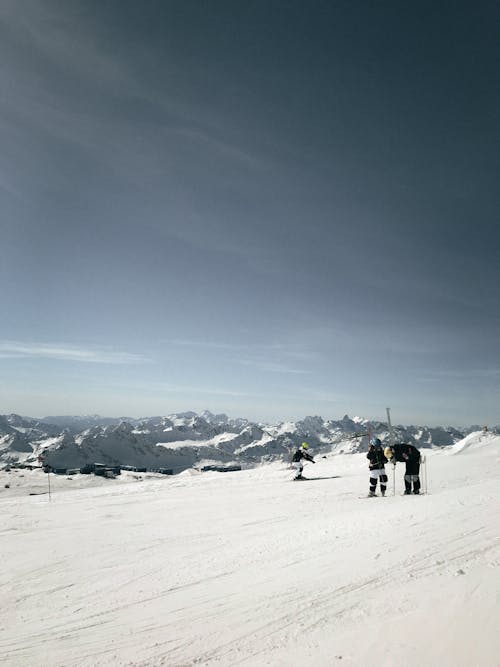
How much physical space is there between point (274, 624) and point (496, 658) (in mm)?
2256

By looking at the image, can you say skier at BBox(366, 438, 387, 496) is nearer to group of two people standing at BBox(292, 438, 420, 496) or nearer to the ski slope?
group of two people standing at BBox(292, 438, 420, 496)

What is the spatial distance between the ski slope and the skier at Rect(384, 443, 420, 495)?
3478 mm

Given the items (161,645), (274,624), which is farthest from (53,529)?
(274,624)

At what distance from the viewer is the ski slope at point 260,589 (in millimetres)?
3809

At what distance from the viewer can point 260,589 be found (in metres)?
5.26

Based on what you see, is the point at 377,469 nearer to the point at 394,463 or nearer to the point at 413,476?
the point at 394,463

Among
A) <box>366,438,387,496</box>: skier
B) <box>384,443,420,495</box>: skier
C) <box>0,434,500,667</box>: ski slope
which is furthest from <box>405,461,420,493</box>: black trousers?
<box>0,434,500,667</box>: ski slope

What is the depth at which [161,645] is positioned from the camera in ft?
13.2

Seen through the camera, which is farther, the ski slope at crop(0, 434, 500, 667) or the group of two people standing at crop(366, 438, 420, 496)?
the group of two people standing at crop(366, 438, 420, 496)

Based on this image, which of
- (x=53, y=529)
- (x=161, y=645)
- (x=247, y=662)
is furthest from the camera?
(x=53, y=529)

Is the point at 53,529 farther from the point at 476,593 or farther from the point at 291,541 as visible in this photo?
the point at 476,593

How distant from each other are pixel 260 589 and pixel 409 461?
10.7 meters

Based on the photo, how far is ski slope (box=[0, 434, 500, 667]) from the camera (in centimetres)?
381

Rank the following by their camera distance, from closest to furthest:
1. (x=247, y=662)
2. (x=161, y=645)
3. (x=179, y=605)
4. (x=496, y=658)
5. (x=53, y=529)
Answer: (x=496, y=658)
(x=247, y=662)
(x=161, y=645)
(x=179, y=605)
(x=53, y=529)
